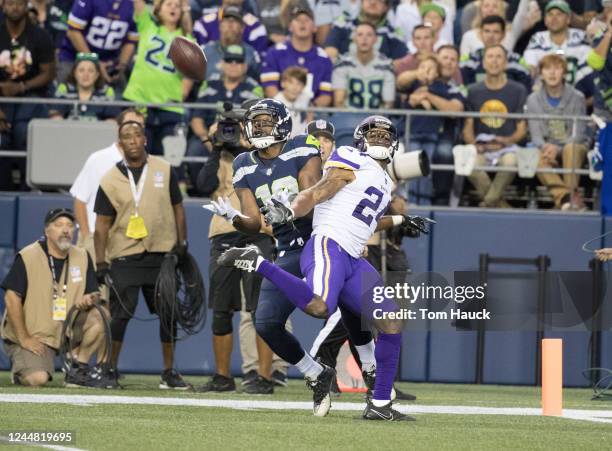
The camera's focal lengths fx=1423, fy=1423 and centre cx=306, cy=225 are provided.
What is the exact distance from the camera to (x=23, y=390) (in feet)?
33.3

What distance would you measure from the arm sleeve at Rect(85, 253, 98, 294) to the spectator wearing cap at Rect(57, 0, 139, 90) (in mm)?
3446

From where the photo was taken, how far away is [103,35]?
46.2ft

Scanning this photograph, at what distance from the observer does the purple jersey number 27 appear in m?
8.42

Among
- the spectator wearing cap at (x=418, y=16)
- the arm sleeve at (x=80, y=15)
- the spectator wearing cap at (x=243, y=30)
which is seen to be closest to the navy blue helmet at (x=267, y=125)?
the spectator wearing cap at (x=243, y=30)

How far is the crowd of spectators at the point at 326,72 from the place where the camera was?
1323cm

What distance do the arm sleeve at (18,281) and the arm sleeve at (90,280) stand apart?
462mm

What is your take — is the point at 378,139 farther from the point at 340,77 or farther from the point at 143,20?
the point at 143,20

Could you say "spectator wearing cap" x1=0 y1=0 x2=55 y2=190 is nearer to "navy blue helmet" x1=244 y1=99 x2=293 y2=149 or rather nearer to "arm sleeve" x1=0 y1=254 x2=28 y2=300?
"arm sleeve" x1=0 y1=254 x2=28 y2=300

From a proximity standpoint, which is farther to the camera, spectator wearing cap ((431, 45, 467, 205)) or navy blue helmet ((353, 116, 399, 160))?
spectator wearing cap ((431, 45, 467, 205))

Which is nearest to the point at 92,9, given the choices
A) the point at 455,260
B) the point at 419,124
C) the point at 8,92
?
the point at 8,92

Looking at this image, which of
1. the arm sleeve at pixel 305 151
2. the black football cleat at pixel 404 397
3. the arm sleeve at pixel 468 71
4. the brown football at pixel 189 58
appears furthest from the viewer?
the arm sleeve at pixel 468 71

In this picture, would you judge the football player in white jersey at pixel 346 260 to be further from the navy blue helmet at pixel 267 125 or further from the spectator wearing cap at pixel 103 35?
the spectator wearing cap at pixel 103 35

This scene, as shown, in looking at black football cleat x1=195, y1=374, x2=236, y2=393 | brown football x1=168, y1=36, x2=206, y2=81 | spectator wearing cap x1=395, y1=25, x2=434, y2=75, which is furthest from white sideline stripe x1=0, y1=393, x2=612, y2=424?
spectator wearing cap x1=395, y1=25, x2=434, y2=75

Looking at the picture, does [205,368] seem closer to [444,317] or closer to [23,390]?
[23,390]
